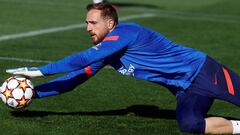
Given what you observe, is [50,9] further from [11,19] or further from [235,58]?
[235,58]

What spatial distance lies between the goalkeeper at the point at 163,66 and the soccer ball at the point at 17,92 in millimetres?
432

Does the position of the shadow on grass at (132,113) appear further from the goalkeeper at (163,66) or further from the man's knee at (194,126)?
the man's knee at (194,126)

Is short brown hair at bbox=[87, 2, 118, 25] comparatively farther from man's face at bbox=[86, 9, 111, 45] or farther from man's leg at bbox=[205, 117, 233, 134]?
man's leg at bbox=[205, 117, 233, 134]

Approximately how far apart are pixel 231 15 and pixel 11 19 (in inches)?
313

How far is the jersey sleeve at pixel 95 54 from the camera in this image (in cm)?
756

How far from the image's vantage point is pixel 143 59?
7.80m

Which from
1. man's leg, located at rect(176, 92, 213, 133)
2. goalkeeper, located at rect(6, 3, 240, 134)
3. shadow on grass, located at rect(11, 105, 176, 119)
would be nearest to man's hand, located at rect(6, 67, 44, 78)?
goalkeeper, located at rect(6, 3, 240, 134)

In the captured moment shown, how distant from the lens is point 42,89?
8320 millimetres

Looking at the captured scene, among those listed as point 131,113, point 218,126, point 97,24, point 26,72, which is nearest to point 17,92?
point 26,72

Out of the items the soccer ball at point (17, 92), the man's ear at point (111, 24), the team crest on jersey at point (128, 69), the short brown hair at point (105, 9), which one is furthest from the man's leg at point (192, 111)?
the soccer ball at point (17, 92)

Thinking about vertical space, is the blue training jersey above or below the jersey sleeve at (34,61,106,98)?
above

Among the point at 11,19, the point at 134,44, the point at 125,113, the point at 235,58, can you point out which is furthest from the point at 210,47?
the point at 134,44

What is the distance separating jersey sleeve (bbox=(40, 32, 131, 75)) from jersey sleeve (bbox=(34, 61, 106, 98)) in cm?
67

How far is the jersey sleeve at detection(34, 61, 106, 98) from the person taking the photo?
27.3 ft
